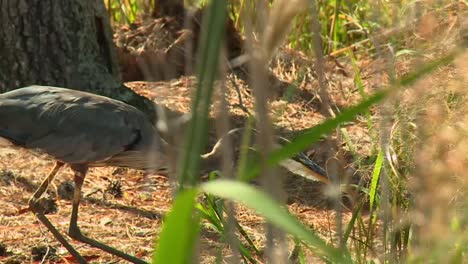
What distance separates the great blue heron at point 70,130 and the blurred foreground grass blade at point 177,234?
3.26 meters

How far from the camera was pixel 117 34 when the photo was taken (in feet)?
23.4

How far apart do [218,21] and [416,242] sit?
184cm

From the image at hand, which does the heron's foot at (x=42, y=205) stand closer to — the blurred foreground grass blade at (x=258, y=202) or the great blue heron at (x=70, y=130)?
the great blue heron at (x=70, y=130)

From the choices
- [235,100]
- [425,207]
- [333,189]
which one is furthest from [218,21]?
[235,100]

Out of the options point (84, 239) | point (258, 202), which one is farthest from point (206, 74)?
point (84, 239)

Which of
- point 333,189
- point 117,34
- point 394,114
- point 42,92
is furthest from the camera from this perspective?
point 117,34

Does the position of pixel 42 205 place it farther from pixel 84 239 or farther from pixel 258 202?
pixel 258 202

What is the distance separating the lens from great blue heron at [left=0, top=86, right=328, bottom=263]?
466 cm

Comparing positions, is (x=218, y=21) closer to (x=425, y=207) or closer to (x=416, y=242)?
(x=425, y=207)

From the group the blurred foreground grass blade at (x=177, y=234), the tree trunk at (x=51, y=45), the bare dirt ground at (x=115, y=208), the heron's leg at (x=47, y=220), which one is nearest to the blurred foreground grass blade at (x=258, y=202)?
the blurred foreground grass blade at (x=177, y=234)

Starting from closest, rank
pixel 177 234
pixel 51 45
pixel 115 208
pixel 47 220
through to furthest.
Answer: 1. pixel 177 234
2. pixel 47 220
3. pixel 115 208
4. pixel 51 45

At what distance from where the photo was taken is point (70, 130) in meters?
4.72

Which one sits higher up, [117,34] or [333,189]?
[117,34]

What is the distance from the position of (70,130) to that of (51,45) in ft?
4.19
